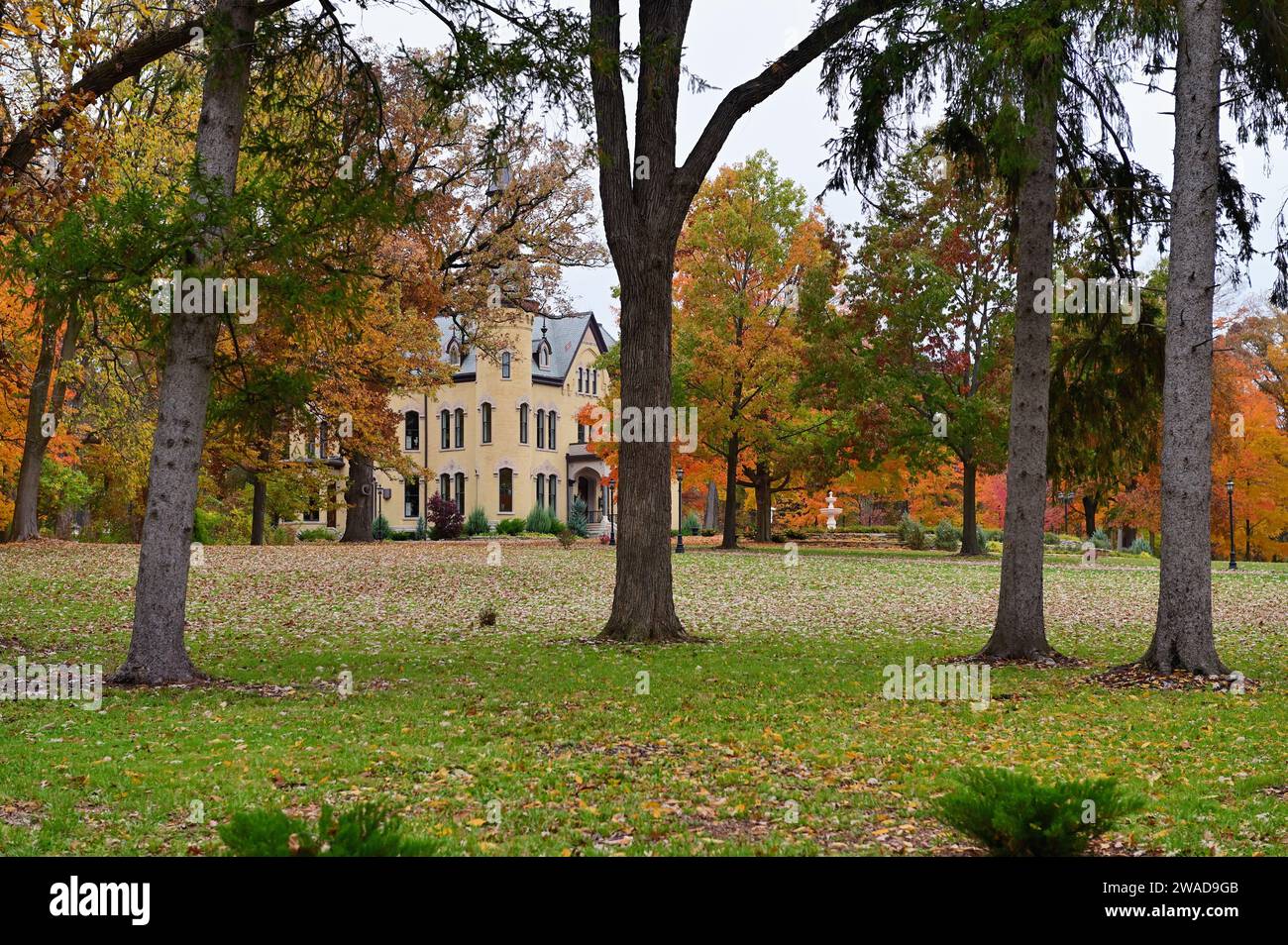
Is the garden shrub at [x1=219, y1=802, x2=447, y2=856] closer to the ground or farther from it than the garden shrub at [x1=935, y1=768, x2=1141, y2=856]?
farther from it


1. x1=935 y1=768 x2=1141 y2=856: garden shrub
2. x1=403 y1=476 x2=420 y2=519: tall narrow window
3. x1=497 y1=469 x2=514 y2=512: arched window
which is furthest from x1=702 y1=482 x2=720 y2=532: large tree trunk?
x1=935 y1=768 x2=1141 y2=856: garden shrub

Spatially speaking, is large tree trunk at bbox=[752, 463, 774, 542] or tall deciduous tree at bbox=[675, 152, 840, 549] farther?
large tree trunk at bbox=[752, 463, 774, 542]

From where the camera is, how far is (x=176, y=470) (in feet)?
31.9

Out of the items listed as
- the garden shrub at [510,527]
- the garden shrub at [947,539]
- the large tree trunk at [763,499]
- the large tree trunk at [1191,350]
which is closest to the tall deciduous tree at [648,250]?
the large tree trunk at [1191,350]

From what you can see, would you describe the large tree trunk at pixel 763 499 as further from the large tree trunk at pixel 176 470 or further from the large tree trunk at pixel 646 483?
the large tree trunk at pixel 176 470

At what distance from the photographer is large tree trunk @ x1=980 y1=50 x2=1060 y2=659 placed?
1167 centimetres

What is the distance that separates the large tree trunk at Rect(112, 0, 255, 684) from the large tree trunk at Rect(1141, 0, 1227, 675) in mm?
9477

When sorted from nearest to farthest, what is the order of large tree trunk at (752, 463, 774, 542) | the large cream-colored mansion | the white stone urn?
1. large tree trunk at (752, 463, 774, 542)
2. the white stone urn
3. the large cream-colored mansion

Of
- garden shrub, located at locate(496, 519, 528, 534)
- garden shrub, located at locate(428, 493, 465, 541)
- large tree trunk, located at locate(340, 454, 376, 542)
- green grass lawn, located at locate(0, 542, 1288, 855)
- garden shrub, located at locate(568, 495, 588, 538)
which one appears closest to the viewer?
green grass lawn, located at locate(0, 542, 1288, 855)

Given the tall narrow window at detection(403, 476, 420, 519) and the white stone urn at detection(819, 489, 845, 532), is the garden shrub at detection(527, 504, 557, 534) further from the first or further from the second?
the white stone urn at detection(819, 489, 845, 532)

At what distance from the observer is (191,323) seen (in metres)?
9.81

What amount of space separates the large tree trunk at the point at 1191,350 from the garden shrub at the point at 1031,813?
7.40 metres

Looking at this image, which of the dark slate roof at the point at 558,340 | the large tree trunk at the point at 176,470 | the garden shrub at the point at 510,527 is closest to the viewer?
the large tree trunk at the point at 176,470

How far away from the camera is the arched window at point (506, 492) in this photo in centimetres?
4984
